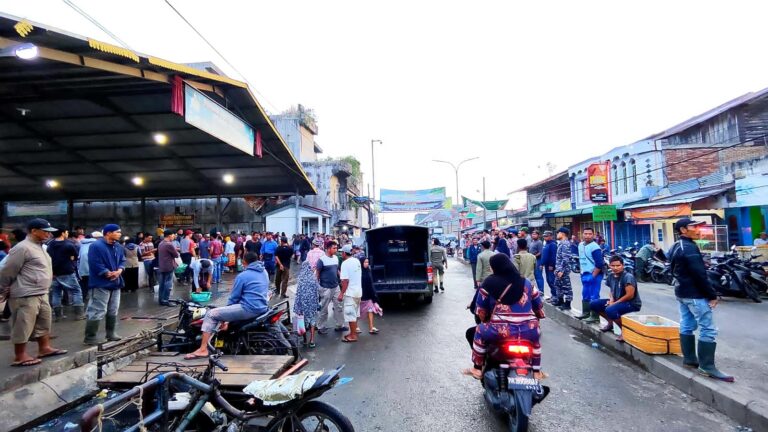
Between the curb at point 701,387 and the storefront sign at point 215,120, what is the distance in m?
9.82

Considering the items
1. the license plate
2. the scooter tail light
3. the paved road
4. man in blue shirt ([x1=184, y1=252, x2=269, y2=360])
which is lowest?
the paved road

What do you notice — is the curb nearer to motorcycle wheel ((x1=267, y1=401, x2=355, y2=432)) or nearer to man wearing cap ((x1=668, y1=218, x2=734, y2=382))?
man wearing cap ((x1=668, y1=218, x2=734, y2=382))

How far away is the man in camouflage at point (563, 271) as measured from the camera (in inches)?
329

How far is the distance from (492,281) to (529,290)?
40cm

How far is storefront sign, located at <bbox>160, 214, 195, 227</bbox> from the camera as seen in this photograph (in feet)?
78.8

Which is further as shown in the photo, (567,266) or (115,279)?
(567,266)

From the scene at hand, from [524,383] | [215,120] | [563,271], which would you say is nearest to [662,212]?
[563,271]

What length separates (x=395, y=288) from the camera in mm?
10523

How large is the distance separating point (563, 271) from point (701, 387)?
4.13m

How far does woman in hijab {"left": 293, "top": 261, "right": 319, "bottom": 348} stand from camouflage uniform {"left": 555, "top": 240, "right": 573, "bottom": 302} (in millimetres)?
5168

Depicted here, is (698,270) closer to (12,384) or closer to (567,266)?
(567,266)

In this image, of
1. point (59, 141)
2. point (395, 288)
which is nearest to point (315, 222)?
point (59, 141)

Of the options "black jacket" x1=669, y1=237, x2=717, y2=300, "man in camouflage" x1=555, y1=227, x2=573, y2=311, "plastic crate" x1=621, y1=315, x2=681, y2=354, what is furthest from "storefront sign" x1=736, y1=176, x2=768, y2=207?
"black jacket" x1=669, y1=237, x2=717, y2=300

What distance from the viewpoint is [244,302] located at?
5.13 m
